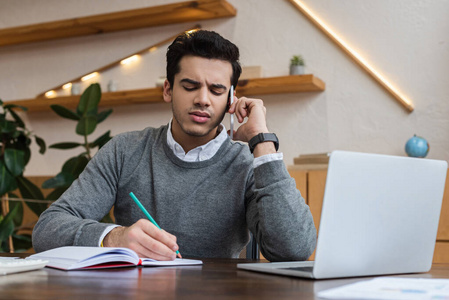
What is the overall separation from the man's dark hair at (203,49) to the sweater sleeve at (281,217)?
18.6 inches

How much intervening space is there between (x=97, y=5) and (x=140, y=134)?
2.27 meters

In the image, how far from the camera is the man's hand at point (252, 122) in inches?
56.4

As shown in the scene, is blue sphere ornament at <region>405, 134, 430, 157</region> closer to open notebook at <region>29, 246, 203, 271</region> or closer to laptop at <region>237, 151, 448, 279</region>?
laptop at <region>237, 151, 448, 279</region>

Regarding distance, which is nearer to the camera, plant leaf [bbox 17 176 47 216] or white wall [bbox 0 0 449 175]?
white wall [bbox 0 0 449 175]

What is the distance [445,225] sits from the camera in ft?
8.24

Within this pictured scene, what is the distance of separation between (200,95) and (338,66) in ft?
5.44

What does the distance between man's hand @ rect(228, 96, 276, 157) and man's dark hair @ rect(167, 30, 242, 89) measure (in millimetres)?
116

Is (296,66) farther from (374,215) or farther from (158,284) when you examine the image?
(158,284)

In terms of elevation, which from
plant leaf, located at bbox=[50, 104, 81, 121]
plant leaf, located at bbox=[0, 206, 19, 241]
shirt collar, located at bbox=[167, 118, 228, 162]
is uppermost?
plant leaf, located at bbox=[50, 104, 81, 121]

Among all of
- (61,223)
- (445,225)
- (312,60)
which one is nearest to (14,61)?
(312,60)

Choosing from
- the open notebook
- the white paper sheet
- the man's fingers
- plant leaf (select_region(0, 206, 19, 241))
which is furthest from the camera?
plant leaf (select_region(0, 206, 19, 241))

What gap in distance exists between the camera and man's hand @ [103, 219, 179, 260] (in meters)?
1.11

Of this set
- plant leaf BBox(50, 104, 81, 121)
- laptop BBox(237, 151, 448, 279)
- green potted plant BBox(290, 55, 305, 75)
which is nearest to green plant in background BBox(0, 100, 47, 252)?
plant leaf BBox(50, 104, 81, 121)

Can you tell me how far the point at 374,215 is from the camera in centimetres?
90
